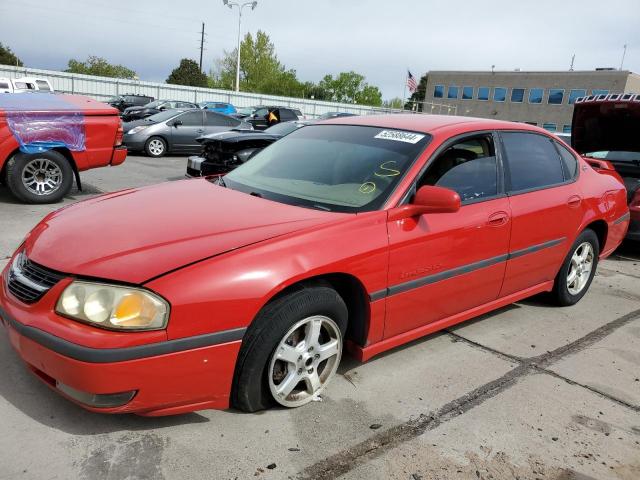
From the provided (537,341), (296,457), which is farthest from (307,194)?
(537,341)

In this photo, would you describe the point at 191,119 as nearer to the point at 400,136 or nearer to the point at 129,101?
the point at 400,136

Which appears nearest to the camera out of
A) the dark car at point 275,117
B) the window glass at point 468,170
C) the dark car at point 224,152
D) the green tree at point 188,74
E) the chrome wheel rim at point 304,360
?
the chrome wheel rim at point 304,360

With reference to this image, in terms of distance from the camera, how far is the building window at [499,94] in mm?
55344

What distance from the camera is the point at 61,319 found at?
2.22 meters

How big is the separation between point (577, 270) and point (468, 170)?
1811 mm

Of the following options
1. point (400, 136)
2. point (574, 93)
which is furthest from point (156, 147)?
point (574, 93)

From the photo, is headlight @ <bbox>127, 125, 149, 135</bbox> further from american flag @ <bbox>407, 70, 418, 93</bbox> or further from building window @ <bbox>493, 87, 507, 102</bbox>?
building window @ <bbox>493, 87, 507, 102</bbox>

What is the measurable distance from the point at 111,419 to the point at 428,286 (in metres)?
1.84

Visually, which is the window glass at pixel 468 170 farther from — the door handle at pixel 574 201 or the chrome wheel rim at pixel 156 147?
the chrome wheel rim at pixel 156 147

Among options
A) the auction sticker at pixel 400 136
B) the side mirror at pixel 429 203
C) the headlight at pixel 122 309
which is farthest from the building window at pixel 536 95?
the headlight at pixel 122 309

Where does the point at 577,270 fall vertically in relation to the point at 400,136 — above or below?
below

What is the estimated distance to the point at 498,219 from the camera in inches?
137

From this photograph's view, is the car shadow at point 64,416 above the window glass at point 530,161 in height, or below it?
→ below

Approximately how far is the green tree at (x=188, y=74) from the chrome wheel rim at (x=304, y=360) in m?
71.7
